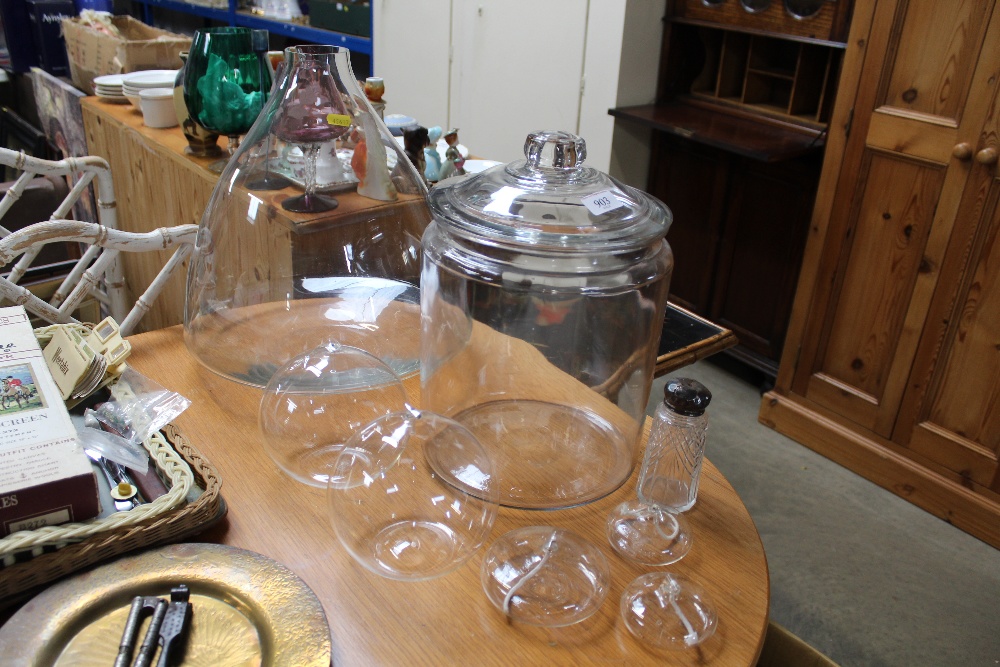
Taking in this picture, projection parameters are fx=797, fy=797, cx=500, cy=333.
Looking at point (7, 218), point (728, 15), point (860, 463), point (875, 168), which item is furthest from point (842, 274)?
point (7, 218)

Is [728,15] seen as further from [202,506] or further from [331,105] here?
[202,506]

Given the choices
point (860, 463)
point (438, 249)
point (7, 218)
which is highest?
point (438, 249)

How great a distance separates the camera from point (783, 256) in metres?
2.19

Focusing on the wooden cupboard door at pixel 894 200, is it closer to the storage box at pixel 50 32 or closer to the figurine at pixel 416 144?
the figurine at pixel 416 144

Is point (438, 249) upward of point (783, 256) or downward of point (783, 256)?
upward

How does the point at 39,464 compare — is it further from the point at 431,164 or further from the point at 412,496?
the point at 431,164

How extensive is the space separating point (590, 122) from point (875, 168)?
0.93m

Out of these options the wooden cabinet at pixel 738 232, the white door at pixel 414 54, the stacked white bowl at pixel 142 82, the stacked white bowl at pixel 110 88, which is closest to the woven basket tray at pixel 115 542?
the stacked white bowl at pixel 142 82

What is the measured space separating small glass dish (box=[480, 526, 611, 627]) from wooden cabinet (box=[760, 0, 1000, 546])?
4.51 feet

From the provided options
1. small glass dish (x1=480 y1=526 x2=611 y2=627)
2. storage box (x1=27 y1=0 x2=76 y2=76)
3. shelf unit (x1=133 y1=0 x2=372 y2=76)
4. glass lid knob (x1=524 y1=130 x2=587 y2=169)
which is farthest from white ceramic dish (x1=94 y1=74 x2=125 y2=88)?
small glass dish (x1=480 y1=526 x2=611 y2=627)

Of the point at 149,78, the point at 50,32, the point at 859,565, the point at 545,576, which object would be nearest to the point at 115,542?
the point at 545,576

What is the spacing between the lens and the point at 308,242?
971 millimetres

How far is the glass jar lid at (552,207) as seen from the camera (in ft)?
2.18

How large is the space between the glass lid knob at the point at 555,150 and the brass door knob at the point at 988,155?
123cm
